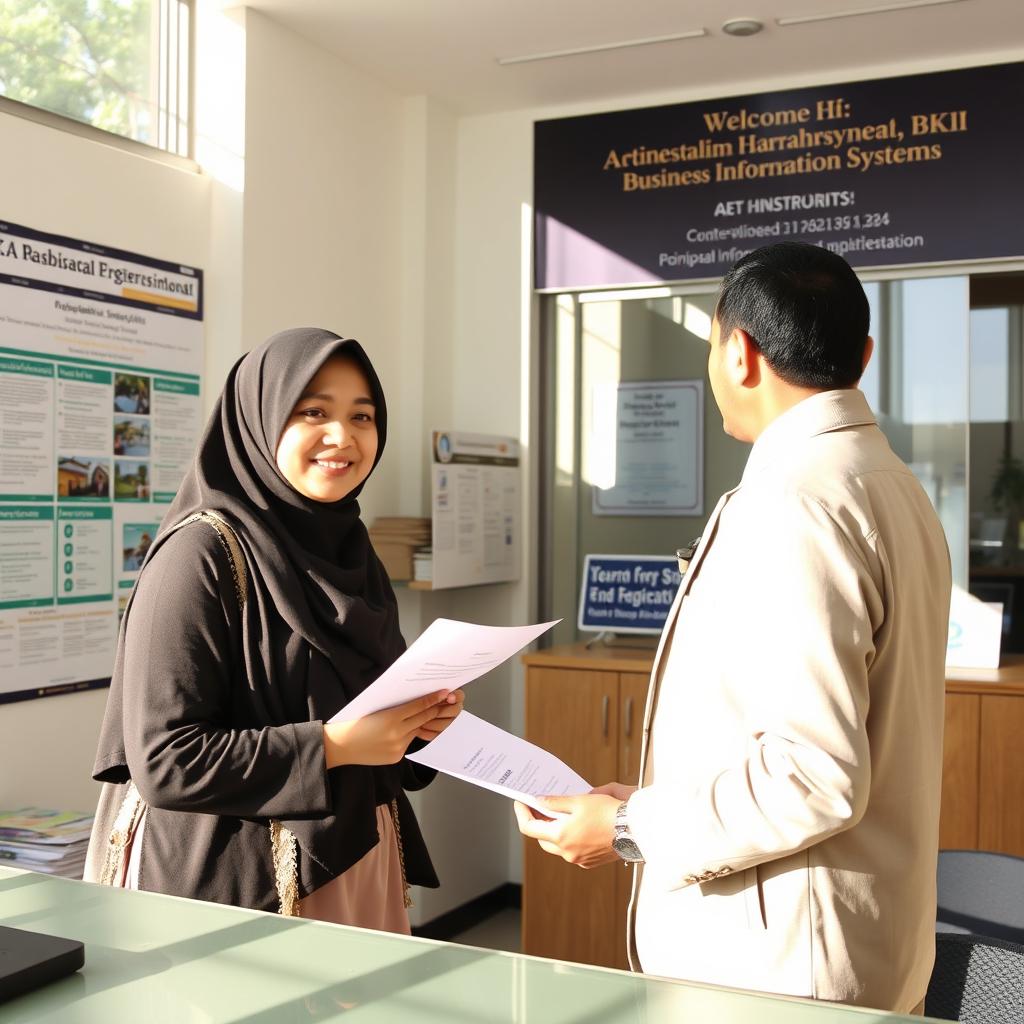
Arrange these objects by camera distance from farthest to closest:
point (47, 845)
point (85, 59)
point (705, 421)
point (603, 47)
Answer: point (705, 421), point (603, 47), point (85, 59), point (47, 845)

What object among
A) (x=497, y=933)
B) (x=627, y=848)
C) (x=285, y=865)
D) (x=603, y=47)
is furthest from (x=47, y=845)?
(x=603, y=47)

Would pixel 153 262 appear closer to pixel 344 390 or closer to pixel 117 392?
pixel 117 392

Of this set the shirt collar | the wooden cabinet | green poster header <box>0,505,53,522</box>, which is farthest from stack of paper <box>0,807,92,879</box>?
the shirt collar

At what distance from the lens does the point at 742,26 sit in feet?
13.2

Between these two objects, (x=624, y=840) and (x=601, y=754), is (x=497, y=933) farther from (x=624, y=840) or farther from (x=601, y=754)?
(x=624, y=840)

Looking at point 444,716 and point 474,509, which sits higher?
point 474,509

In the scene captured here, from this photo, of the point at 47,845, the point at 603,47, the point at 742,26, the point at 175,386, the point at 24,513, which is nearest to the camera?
the point at 47,845

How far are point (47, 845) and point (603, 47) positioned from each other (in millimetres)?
3149

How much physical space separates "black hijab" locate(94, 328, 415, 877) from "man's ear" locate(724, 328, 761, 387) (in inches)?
27.4

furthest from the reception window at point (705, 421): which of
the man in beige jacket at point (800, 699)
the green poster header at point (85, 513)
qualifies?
the man in beige jacket at point (800, 699)

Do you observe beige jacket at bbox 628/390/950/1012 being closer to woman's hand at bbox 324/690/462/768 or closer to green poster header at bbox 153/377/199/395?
woman's hand at bbox 324/690/462/768

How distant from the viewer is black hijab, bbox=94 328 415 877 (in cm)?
182

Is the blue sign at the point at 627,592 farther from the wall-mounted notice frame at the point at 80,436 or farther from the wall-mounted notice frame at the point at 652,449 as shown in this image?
the wall-mounted notice frame at the point at 80,436

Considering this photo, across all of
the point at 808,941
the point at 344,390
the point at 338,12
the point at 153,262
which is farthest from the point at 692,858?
the point at 338,12
